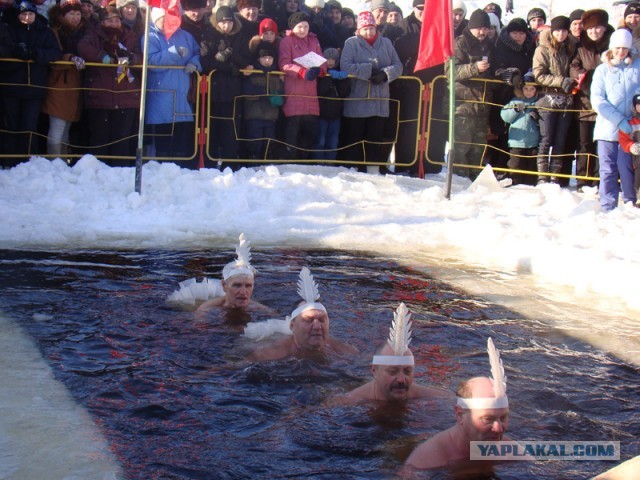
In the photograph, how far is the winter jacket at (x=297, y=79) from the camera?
42.4ft

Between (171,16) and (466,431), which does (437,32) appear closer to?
(171,16)

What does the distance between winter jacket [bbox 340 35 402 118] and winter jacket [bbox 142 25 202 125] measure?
2.11 meters

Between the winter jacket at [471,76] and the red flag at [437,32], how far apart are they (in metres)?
0.76

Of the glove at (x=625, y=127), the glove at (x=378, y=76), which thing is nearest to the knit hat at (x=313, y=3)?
the glove at (x=378, y=76)

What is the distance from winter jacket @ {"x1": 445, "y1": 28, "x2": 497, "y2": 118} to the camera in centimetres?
1343

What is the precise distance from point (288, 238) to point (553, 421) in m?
5.22

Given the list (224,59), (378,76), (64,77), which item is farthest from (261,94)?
(64,77)

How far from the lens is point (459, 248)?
1038 centimetres

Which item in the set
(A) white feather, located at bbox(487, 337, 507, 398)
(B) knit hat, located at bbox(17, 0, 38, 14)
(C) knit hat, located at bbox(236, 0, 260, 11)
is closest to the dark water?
(A) white feather, located at bbox(487, 337, 507, 398)

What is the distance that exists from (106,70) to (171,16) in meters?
1.11

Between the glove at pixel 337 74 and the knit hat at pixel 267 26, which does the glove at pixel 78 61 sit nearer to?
the knit hat at pixel 267 26

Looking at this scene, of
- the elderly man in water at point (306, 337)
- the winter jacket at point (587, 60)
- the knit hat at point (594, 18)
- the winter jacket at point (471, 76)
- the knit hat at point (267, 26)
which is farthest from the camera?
the winter jacket at point (471, 76)

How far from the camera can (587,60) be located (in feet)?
42.7

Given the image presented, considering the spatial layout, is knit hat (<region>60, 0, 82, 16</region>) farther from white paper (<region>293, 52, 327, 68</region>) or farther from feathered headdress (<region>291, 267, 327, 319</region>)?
feathered headdress (<region>291, 267, 327, 319</region>)
